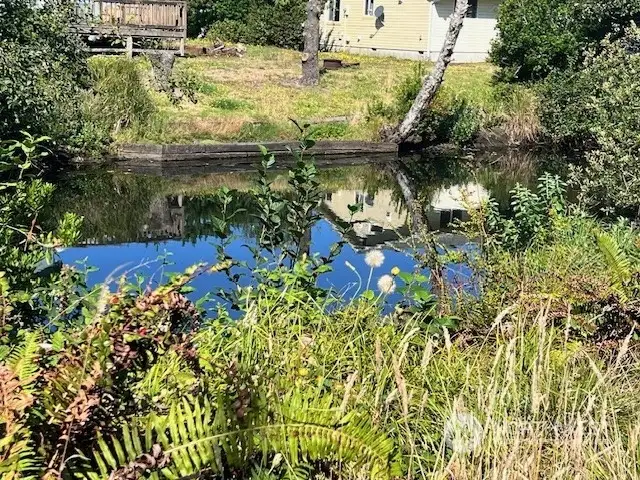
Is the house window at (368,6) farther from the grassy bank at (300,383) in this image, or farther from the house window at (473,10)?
the grassy bank at (300,383)

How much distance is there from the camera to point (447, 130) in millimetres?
20844

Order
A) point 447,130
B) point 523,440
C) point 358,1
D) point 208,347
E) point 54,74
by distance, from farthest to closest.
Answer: point 358,1
point 447,130
point 54,74
point 208,347
point 523,440

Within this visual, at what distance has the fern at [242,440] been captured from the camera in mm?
2443

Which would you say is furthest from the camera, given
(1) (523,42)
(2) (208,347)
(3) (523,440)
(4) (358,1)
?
(4) (358,1)

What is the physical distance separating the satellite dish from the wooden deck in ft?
38.8

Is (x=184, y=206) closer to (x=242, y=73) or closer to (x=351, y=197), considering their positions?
(x=351, y=197)

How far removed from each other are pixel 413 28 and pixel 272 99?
1306 cm

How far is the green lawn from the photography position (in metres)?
18.5

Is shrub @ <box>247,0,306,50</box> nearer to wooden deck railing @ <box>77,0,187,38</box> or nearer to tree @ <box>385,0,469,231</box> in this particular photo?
wooden deck railing @ <box>77,0,187,38</box>

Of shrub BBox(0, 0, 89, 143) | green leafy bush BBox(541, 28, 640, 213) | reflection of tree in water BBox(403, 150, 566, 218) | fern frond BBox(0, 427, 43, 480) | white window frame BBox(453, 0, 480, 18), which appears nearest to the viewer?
fern frond BBox(0, 427, 43, 480)

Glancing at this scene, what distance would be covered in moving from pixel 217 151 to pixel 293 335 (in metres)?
14.1

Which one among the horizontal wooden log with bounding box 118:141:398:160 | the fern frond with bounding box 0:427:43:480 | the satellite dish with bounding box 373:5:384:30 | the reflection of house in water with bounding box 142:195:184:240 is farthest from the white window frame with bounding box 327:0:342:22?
the fern frond with bounding box 0:427:43:480

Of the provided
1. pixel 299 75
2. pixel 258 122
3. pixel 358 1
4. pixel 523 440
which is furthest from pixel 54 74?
pixel 358 1

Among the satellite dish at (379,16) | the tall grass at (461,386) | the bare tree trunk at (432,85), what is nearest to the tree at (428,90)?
the bare tree trunk at (432,85)
